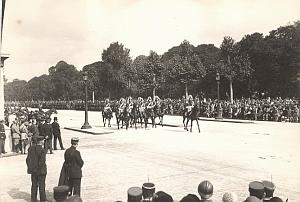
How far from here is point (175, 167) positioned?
11336 mm

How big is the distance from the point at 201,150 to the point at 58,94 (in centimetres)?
9058

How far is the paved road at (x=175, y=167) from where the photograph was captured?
8766 mm

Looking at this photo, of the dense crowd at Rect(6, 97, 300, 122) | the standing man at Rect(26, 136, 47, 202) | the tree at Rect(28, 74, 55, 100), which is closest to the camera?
the standing man at Rect(26, 136, 47, 202)

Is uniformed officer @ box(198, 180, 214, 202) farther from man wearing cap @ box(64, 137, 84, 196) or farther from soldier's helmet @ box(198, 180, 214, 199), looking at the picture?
man wearing cap @ box(64, 137, 84, 196)

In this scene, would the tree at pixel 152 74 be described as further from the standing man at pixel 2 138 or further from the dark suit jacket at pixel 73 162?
the dark suit jacket at pixel 73 162

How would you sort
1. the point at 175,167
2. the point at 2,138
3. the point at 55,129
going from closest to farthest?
the point at 175,167 < the point at 2,138 < the point at 55,129

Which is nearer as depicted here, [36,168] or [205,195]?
[205,195]

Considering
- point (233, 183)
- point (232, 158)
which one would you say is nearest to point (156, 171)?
point (233, 183)

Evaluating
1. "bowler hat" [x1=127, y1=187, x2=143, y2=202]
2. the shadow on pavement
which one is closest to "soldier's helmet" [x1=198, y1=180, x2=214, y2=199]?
"bowler hat" [x1=127, y1=187, x2=143, y2=202]

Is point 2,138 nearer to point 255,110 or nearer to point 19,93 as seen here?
point 255,110

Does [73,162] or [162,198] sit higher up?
[162,198]

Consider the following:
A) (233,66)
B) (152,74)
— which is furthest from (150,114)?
(152,74)

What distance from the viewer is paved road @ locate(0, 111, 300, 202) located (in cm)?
877

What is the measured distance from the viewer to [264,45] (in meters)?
55.4
